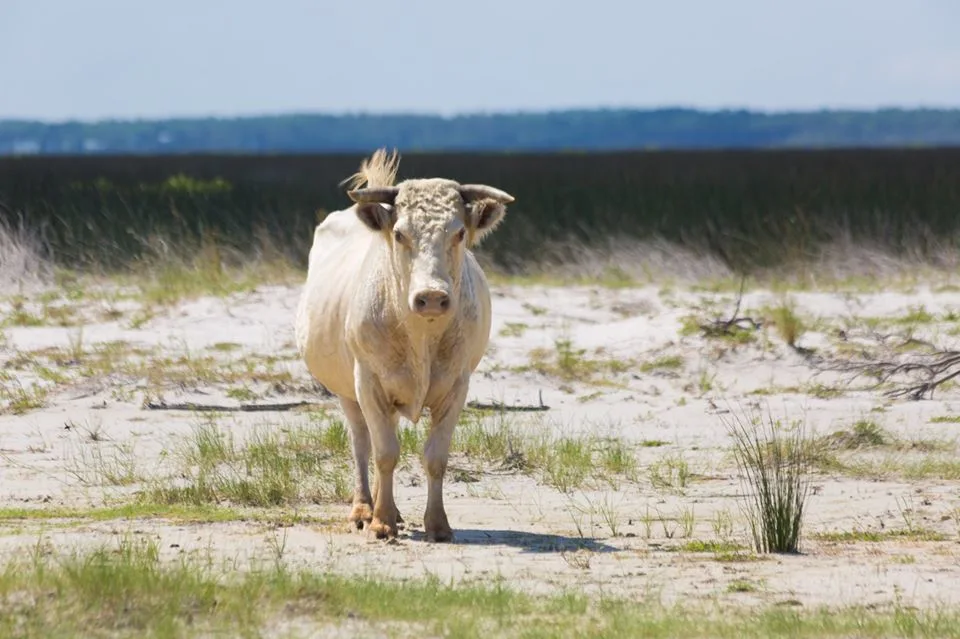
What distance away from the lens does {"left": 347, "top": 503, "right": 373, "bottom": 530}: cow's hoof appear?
415 inches

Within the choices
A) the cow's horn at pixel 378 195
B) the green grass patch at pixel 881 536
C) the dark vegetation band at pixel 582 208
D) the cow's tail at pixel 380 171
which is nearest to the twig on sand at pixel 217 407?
the cow's tail at pixel 380 171

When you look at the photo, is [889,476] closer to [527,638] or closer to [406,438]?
[406,438]

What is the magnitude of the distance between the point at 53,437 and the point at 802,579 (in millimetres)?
6963

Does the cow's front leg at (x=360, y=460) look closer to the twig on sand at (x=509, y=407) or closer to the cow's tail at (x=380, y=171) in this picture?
the cow's tail at (x=380, y=171)

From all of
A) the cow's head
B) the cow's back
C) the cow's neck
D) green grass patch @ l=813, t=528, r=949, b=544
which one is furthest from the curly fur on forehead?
green grass patch @ l=813, t=528, r=949, b=544

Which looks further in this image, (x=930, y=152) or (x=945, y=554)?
(x=930, y=152)

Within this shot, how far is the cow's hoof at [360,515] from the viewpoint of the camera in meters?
10.5

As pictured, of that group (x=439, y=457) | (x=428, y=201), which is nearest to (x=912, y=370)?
(x=439, y=457)

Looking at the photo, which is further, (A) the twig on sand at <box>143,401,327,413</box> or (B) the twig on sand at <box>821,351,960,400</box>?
(B) the twig on sand at <box>821,351,960,400</box>

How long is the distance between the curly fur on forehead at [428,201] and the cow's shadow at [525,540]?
6.32 ft

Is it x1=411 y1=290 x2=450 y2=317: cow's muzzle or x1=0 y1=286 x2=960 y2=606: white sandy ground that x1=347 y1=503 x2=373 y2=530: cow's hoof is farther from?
x1=411 y1=290 x2=450 y2=317: cow's muzzle

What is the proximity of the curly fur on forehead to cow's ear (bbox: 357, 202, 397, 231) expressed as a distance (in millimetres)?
99

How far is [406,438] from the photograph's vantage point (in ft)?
42.1

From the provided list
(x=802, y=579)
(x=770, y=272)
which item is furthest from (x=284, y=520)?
(x=770, y=272)
